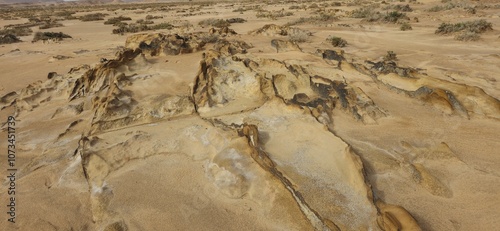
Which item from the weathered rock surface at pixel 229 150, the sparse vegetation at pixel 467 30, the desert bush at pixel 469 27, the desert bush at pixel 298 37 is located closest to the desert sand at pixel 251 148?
the weathered rock surface at pixel 229 150

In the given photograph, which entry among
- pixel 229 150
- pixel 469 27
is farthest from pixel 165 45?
pixel 469 27

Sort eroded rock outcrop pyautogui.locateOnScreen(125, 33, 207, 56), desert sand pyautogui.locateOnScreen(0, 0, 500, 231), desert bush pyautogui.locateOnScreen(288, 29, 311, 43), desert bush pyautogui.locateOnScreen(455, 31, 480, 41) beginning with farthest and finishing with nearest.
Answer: desert bush pyautogui.locateOnScreen(288, 29, 311, 43), desert bush pyautogui.locateOnScreen(455, 31, 480, 41), eroded rock outcrop pyautogui.locateOnScreen(125, 33, 207, 56), desert sand pyautogui.locateOnScreen(0, 0, 500, 231)

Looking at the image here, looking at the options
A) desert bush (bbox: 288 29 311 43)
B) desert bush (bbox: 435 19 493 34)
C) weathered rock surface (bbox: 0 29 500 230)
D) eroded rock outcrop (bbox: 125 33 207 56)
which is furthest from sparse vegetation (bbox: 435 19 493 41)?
eroded rock outcrop (bbox: 125 33 207 56)

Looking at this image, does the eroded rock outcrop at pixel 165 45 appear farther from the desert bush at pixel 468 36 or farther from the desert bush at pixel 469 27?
the desert bush at pixel 469 27

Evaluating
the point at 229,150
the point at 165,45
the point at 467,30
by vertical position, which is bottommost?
the point at 229,150

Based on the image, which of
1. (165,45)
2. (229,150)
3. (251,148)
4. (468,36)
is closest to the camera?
(251,148)

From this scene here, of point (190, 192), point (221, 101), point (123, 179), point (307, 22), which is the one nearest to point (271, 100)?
point (221, 101)

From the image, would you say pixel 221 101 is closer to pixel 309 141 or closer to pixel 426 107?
pixel 309 141

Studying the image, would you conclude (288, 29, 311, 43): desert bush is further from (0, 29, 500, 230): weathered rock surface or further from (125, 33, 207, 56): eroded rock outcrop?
(0, 29, 500, 230): weathered rock surface

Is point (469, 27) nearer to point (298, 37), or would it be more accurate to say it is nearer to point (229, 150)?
point (298, 37)
